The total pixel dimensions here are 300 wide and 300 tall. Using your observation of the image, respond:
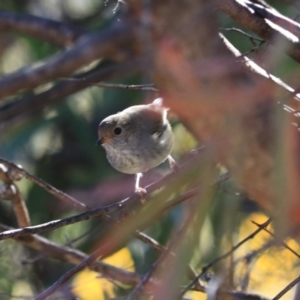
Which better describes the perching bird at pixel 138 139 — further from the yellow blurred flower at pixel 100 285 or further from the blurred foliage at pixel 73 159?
the yellow blurred flower at pixel 100 285

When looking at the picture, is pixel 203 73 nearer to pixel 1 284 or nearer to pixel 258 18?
pixel 258 18

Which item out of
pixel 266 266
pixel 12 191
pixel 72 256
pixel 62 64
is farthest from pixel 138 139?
pixel 62 64

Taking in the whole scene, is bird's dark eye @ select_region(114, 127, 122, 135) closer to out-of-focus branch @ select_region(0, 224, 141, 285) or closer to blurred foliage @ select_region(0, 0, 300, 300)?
blurred foliage @ select_region(0, 0, 300, 300)

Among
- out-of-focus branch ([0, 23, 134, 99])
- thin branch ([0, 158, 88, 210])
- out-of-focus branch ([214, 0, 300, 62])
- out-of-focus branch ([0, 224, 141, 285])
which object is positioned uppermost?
out-of-focus branch ([0, 23, 134, 99])

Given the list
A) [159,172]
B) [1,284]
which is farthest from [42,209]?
[1,284]

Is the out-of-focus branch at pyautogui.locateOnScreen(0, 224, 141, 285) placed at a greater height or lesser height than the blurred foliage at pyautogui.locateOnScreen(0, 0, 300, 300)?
greater

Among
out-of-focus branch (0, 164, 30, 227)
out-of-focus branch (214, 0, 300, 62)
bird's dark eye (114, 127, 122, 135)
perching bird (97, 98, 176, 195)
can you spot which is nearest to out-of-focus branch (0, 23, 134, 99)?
out-of-focus branch (214, 0, 300, 62)

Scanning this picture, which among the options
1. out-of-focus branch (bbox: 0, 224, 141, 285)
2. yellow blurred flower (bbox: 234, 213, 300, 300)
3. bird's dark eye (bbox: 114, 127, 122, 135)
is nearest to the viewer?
out-of-focus branch (bbox: 0, 224, 141, 285)

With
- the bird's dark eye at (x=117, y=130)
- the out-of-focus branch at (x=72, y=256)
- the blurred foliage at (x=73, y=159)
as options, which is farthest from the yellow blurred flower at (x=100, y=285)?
the bird's dark eye at (x=117, y=130)
